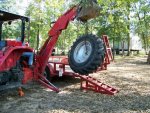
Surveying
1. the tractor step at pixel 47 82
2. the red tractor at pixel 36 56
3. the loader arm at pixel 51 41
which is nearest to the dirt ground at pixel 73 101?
the tractor step at pixel 47 82

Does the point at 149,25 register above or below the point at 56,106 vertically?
above

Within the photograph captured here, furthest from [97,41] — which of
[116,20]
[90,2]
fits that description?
[116,20]

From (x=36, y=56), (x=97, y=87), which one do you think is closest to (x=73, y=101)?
(x=97, y=87)

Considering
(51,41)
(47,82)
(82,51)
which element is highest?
(51,41)

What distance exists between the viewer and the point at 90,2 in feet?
25.3

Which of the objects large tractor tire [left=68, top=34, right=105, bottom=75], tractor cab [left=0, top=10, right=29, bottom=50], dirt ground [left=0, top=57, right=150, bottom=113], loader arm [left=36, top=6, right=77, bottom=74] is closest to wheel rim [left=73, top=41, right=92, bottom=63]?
large tractor tire [left=68, top=34, right=105, bottom=75]

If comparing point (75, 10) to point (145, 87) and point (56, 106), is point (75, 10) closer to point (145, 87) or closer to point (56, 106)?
point (56, 106)

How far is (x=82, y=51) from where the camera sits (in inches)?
343

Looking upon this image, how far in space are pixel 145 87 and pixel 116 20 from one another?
18.3 m

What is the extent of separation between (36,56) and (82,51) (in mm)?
1745

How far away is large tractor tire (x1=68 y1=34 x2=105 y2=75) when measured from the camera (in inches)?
313

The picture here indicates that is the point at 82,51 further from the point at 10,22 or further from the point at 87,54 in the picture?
the point at 10,22

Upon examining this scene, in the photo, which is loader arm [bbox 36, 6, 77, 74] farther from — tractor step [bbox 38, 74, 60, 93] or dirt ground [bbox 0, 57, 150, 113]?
dirt ground [bbox 0, 57, 150, 113]

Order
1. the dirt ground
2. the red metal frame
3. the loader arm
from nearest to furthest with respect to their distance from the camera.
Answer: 1. the dirt ground
2. the red metal frame
3. the loader arm
